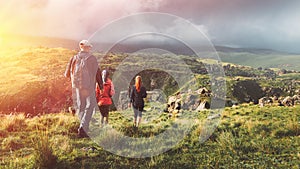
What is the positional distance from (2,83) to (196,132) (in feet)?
170

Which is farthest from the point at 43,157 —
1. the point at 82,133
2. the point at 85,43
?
the point at 85,43

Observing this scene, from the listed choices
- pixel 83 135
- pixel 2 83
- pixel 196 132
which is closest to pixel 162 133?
pixel 196 132

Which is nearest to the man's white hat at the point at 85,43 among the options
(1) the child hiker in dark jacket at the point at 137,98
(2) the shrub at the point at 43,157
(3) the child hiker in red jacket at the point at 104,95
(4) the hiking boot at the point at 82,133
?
(3) the child hiker in red jacket at the point at 104,95

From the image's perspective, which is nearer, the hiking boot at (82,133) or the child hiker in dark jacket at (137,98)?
the hiking boot at (82,133)

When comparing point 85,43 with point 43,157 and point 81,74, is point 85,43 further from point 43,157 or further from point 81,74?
point 43,157

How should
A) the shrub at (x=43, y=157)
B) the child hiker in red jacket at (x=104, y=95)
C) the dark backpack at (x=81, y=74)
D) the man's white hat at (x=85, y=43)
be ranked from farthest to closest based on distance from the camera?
the child hiker in red jacket at (x=104, y=95)
the man's white hat at (x=85, y=43)
the dark backpack at (x=81, y=74)
the shrub at (x=43, y=157)

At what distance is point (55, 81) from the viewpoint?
6097 centimetres

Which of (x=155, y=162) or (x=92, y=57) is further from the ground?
(x=92, y=57)

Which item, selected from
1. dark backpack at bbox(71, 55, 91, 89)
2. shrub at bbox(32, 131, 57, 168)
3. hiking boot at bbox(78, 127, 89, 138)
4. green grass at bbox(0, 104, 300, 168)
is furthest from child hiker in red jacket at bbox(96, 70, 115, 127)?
shrub at bbox(32, 131, 57, 168)

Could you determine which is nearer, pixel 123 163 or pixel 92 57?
pixel 123 163

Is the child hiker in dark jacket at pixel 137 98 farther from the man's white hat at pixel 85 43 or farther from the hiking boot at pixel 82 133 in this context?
the man's white hat at pixel 85 43

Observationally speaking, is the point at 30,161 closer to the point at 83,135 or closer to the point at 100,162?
the point at 100,162

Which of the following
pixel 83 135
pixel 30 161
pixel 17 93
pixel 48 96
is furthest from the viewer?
pixel 48 96

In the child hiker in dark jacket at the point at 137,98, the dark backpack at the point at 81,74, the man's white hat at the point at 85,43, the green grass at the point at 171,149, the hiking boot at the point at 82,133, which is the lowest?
the green grass at the point at 171,149
